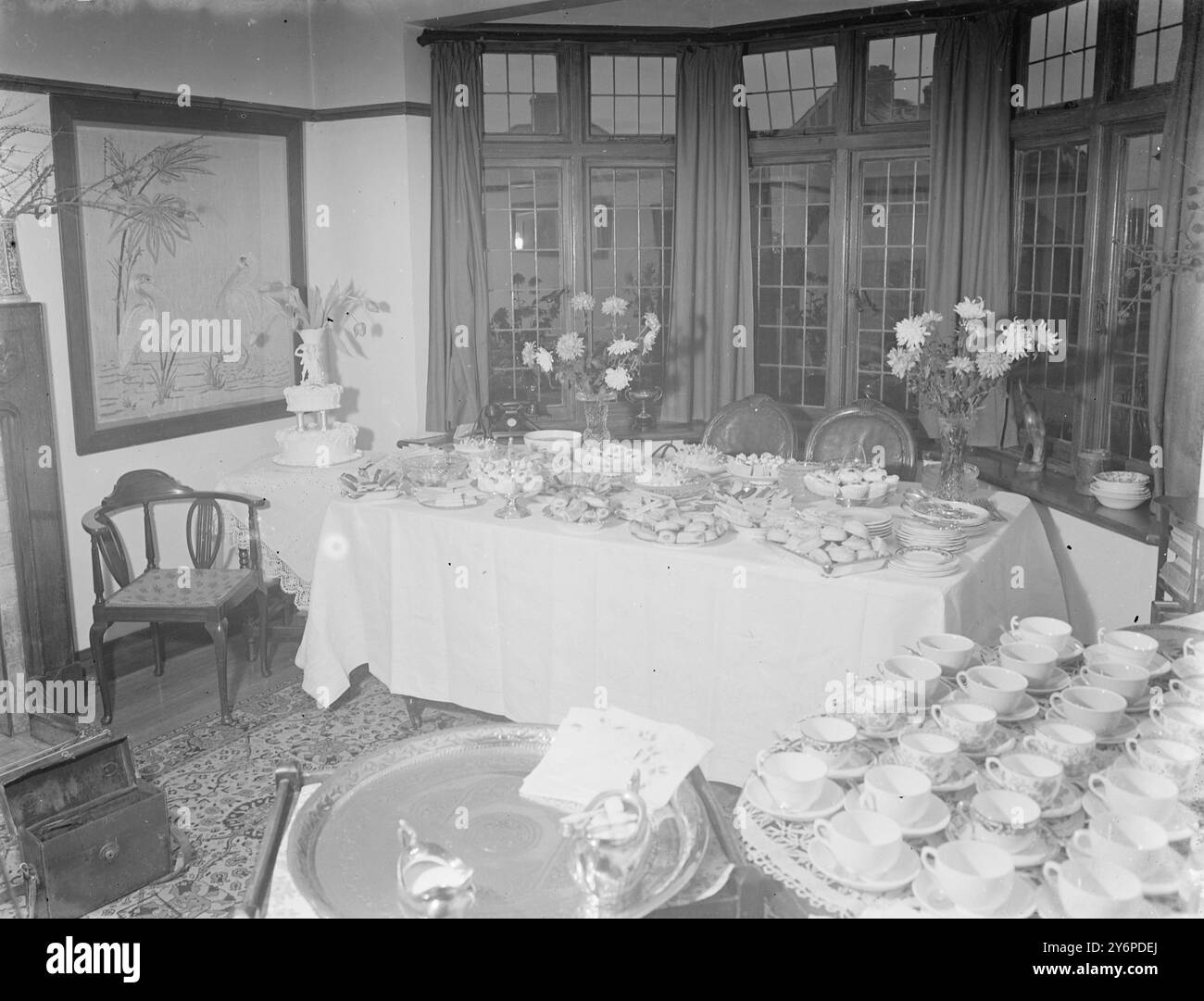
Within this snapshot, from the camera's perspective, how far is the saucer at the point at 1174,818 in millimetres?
1744

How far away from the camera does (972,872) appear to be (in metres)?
1.64

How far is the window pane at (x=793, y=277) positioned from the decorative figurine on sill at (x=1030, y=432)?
1.21 metres

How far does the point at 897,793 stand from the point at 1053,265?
411 cm

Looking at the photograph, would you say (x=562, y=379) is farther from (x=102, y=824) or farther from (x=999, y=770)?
(x=999, y=770)

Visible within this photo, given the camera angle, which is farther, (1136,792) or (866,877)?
(1136,792)

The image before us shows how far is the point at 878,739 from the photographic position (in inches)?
82.1

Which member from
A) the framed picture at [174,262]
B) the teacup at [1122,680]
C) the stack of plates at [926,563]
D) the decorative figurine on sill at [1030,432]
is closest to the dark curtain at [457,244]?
the framed picture at [174,262]

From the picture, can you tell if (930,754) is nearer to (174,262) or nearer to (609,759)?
(609,759)

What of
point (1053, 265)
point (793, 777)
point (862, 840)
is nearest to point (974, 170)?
point (1053, 265)

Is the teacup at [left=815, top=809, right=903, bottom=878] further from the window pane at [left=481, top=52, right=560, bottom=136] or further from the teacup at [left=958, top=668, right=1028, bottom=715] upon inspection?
the window pane at [left=481, top=52, right=560, bottom=136]

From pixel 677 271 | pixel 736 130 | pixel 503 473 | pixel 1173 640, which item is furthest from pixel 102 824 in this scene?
pixel 736 130

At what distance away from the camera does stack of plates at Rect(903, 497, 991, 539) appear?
3543mm

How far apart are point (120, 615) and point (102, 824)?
1.40 meters

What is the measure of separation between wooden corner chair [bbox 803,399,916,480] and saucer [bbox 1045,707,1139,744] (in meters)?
2.59
